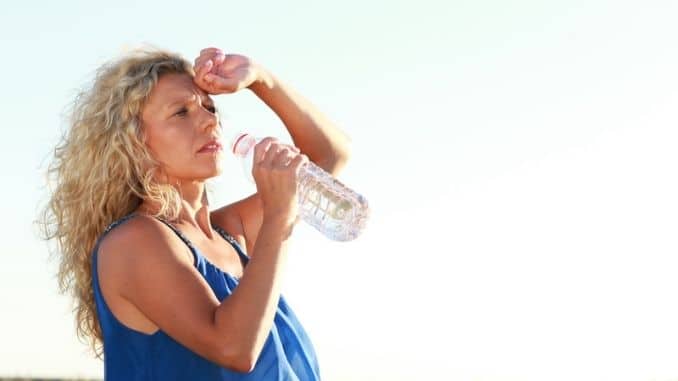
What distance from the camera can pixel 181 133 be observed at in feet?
15.9

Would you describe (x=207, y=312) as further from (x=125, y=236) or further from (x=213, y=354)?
(x=125, y=236)

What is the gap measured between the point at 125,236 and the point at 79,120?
0.64m

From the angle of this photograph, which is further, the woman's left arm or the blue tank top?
the woman's left arm

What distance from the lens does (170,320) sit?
4500 mm

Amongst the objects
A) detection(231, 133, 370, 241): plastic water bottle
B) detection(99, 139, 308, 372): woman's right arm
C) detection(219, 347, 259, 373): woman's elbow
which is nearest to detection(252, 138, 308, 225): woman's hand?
detection(99, 139, 308, 372): woman's right arm

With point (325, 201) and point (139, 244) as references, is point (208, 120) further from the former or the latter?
point (325, 201)

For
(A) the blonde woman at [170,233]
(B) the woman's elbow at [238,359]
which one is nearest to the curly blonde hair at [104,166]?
(A) the blonde woman at [170,233]

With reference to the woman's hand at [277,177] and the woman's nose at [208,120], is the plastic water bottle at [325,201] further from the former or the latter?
the woman's hand at [277,177]

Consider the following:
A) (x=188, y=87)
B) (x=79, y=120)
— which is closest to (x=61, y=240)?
(x=79, y=120)

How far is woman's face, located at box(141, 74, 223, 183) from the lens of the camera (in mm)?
4840

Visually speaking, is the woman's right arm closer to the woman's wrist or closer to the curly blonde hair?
the curly blonde hair

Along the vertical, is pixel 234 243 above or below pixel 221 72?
below

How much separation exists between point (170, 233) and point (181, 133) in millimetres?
356

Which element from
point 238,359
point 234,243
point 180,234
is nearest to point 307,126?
point 234,243
